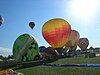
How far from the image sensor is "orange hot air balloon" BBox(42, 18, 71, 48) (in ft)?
177

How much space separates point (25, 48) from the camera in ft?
150

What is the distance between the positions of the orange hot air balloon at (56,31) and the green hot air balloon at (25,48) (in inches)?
296

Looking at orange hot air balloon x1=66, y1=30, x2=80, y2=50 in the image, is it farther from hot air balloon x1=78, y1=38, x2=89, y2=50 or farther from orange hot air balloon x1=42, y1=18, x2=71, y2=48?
orange hot air balloon x1=42, y1=18, x2=71, y2=48

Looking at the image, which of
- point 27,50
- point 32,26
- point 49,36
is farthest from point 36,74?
point 32,26

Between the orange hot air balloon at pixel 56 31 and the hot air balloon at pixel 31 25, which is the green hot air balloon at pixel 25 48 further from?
the hot air balloon at pixel 31 25

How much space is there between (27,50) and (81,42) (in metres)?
43.0

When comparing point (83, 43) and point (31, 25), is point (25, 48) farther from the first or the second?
point (83, 43)

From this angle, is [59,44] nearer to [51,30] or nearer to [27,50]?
[51,30]

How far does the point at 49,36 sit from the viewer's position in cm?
5450

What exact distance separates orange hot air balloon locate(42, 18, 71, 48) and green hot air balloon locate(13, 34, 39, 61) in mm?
7508

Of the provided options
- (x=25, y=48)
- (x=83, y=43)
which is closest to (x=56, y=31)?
(x=25, y=48)

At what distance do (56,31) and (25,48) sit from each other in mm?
10154

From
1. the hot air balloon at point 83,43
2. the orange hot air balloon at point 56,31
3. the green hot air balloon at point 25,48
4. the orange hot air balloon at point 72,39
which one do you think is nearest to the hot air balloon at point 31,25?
the orange hot air balloon at point 56,31

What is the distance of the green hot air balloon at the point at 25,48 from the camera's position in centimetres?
4588
